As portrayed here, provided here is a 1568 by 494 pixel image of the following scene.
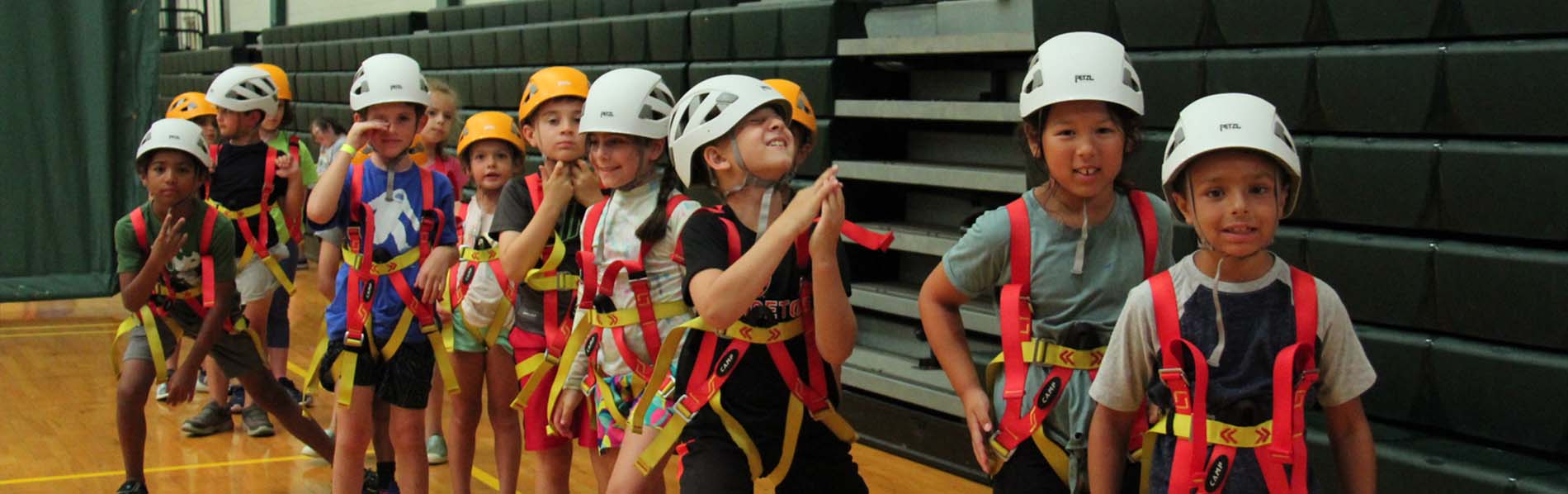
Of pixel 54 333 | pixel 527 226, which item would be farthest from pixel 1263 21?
pixel 54 333

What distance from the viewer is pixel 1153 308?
268 cm

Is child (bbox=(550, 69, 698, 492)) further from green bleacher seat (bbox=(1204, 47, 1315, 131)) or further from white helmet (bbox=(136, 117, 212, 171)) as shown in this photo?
white helmet (bbox=(136, 117, 212, 171))

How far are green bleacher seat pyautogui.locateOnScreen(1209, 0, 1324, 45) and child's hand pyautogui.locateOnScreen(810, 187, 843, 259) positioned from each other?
96.6 inches

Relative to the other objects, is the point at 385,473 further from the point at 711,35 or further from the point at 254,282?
the point at 711,35

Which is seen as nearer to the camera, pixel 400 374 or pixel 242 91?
pixel 400 374

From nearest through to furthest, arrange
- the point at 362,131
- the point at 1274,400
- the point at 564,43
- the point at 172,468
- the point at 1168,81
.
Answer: the point at 1274,400, the point at 362,131, the point at 1168,81, the point at 172,468, the point at 564,43

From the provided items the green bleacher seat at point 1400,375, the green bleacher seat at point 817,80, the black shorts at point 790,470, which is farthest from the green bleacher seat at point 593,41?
the black shorts at point 790,470

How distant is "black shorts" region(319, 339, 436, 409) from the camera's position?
16.1 feet

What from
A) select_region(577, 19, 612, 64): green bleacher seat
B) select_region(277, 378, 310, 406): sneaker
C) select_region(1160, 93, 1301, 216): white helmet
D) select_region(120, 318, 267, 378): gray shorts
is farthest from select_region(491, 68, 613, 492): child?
select_region(577, 19, 612, 64): green bleacher seat

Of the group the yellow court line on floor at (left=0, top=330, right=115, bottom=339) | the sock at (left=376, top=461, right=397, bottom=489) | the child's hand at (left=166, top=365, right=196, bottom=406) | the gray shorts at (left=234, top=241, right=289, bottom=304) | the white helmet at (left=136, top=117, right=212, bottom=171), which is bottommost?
the yellow court line on floor at (left=0, top=330, right=115, bottom=339)

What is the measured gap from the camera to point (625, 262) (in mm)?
3832


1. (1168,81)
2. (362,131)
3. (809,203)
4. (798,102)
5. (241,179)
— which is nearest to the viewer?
(809,203)

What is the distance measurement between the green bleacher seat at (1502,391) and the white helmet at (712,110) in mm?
2293

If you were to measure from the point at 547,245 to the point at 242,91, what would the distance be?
8.74 ft
